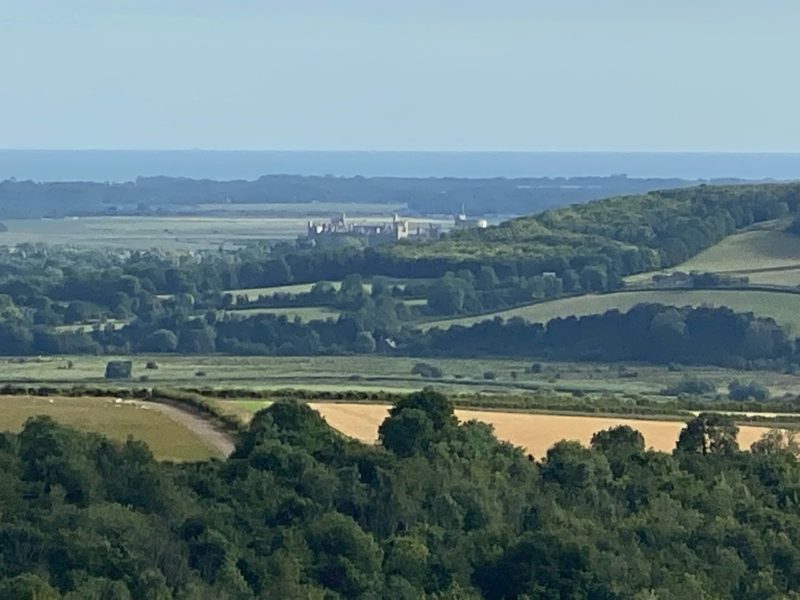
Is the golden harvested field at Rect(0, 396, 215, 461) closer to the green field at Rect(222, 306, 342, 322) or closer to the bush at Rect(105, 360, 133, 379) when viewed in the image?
the bush at Rect(105, 360, 133, 379)

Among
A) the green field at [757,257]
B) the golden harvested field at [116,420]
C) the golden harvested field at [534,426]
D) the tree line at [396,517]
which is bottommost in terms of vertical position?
the green field at [757,257]

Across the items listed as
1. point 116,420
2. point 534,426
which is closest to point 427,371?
point 534,426

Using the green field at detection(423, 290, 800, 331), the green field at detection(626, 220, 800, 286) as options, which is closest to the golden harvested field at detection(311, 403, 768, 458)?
Answer: the green field at detection(423, 290, 800, 331)

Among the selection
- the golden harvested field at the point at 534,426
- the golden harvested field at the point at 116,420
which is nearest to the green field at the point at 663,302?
the golden harvested field at the point at 534,426

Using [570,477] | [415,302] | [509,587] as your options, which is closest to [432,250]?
[415,302]

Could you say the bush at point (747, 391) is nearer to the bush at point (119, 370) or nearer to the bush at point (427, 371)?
the bush at point (427, 371)

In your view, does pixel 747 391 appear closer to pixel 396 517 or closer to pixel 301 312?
pixel 301 312
